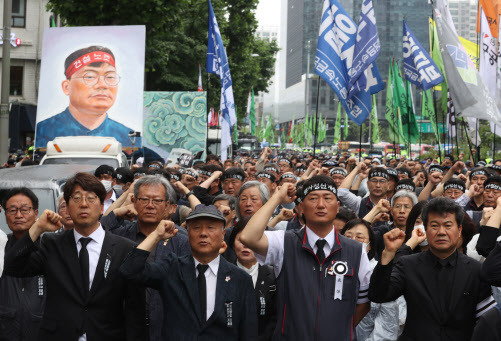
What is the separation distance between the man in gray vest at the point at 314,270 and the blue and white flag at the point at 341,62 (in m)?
9.05

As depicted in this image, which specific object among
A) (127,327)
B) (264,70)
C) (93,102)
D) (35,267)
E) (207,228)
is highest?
(264,70)

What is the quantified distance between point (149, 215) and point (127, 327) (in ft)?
3.79

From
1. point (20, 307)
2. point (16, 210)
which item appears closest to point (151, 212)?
point (16, 210)

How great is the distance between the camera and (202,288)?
4.21 meters

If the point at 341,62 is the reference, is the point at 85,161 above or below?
below

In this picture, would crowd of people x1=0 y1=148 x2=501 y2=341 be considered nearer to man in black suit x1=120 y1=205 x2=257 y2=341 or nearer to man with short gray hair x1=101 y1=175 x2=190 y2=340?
man in black suit x1=120 y1=205 x2=257 y2=341

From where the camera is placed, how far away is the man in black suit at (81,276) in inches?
175

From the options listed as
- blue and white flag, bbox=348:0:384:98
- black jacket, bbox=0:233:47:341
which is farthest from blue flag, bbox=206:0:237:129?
black jacket, bbox=0:233:47:341

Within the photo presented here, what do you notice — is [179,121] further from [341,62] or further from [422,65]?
[341,62]

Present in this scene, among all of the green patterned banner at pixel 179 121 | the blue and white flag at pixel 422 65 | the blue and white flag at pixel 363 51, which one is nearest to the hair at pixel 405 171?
the blue and white flag at pixel 363 51

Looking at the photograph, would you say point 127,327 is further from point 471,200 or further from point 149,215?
point 471,200

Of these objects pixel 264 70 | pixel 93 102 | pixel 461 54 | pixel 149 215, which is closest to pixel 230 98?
pixel 93 102

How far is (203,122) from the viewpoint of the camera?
929 inches

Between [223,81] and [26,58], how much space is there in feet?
73.9
